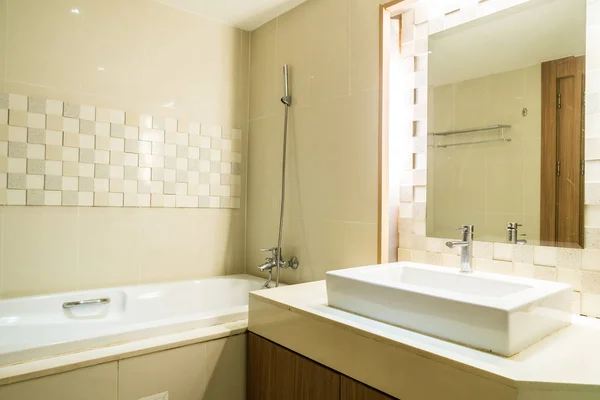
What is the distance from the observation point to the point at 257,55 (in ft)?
8.92

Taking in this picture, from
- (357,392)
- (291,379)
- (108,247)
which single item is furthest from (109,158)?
(357,392)

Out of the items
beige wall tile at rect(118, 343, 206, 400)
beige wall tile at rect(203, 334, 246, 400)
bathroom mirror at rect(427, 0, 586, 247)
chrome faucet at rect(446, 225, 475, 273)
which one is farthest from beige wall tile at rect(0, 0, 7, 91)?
chrome faucet at rect(446, 225, 475, 273)

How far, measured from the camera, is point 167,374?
1.50 m

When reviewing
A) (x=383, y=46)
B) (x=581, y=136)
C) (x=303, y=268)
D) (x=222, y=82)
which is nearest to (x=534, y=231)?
(x=581, y=136)

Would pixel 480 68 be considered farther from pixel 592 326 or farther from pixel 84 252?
pixel 84 252

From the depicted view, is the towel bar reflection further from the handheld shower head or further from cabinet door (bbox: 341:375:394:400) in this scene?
cabinet door (bbox: 341:375:394:400)

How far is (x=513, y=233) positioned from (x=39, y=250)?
84.3 inches

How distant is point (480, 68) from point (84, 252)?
208 centimetres

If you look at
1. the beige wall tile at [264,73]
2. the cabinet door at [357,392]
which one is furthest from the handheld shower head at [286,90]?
the cabinet door at [357,392]

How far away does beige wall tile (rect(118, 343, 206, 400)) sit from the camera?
1.41 m

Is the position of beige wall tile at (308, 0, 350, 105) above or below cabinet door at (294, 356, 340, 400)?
above

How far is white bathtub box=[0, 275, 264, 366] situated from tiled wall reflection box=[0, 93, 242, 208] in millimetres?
481

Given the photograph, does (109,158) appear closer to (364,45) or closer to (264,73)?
(264,73)

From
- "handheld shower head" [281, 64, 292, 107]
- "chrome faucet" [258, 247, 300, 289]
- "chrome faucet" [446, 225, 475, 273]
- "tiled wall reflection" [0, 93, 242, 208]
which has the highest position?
"handheld shower head" [281, 64, 292, 107]
